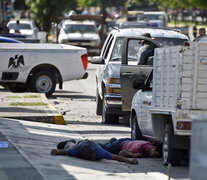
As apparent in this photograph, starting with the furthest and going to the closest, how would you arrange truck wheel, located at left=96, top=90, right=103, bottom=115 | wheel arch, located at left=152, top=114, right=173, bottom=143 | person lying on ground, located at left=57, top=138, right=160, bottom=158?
truck wheel, located at left=96, top=90, right=103, bottom=115, person lying on ground, located at left=57, top=138, right=160, bottom=158, wheel arch, located at left=152, top=114, right=173, bottom=143

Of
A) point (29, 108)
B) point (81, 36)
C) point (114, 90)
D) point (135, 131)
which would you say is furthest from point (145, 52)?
point (81, 36)

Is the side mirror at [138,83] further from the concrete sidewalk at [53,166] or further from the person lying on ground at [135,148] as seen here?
the concrete sidewalk at [53,166]

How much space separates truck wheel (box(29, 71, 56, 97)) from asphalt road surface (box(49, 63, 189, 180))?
14.0 inches

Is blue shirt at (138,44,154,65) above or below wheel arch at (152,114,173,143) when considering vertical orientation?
above

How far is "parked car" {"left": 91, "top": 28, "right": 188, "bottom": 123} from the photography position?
15.3 m

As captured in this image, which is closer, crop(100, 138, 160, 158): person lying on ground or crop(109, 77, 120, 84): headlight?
crop(100, 138, 160, 158): person lying on ground

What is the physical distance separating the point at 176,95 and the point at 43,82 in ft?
40.2

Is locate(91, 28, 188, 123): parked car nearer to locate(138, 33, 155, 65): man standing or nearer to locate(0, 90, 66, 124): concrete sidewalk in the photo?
locate(138, 33, 155, 65): man standing

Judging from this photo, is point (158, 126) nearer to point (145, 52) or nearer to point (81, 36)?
point (145, 52)

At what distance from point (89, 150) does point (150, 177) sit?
1.34 meters

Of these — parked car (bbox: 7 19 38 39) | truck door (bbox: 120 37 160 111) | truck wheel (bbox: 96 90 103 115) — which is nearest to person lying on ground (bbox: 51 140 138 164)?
truck door (bbox: 120 37 160 111)

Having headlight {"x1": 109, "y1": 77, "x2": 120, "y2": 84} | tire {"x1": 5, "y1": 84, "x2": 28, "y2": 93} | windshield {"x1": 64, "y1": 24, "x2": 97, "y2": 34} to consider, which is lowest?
tire {"x1": 5, "y1": 84, "x2": 28, "y2": 93}

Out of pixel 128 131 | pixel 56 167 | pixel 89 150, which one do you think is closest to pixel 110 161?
pixel 89 150

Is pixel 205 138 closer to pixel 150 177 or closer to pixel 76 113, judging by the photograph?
pixel 150 177
